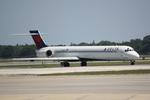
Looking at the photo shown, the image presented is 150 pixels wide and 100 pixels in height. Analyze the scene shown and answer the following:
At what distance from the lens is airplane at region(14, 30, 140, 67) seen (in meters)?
72.4

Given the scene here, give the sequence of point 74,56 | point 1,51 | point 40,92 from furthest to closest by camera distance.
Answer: point 1,51 < point 74,56 < point 40,92

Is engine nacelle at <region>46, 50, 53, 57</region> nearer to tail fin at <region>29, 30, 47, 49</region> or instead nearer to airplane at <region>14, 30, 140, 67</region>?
airplane at <region>14, 30, 140, 67</region>

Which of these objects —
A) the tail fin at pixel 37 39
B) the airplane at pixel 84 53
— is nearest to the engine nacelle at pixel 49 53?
the airplane at pixel 84 53

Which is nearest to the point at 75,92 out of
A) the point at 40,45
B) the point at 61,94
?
the point at 61,94

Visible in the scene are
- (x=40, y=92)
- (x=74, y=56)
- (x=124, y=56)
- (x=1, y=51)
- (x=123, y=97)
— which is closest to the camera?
(x=123, y=97)

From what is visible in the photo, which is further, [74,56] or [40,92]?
[74,56]

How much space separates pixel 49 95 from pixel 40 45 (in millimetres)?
61101

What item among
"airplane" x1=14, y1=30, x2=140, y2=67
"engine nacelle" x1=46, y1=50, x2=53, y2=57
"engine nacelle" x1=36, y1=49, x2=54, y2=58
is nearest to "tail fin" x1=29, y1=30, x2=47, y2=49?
"airplane" x1=14, y1=30, x2=140, y2=67

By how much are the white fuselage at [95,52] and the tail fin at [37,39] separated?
1.96 m

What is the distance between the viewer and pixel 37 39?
84.9m

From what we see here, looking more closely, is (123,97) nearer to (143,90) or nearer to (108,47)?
(143,90)

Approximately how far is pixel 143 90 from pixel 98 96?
294 cm

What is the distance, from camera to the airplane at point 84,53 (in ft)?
237

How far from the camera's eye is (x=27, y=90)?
25922mm
